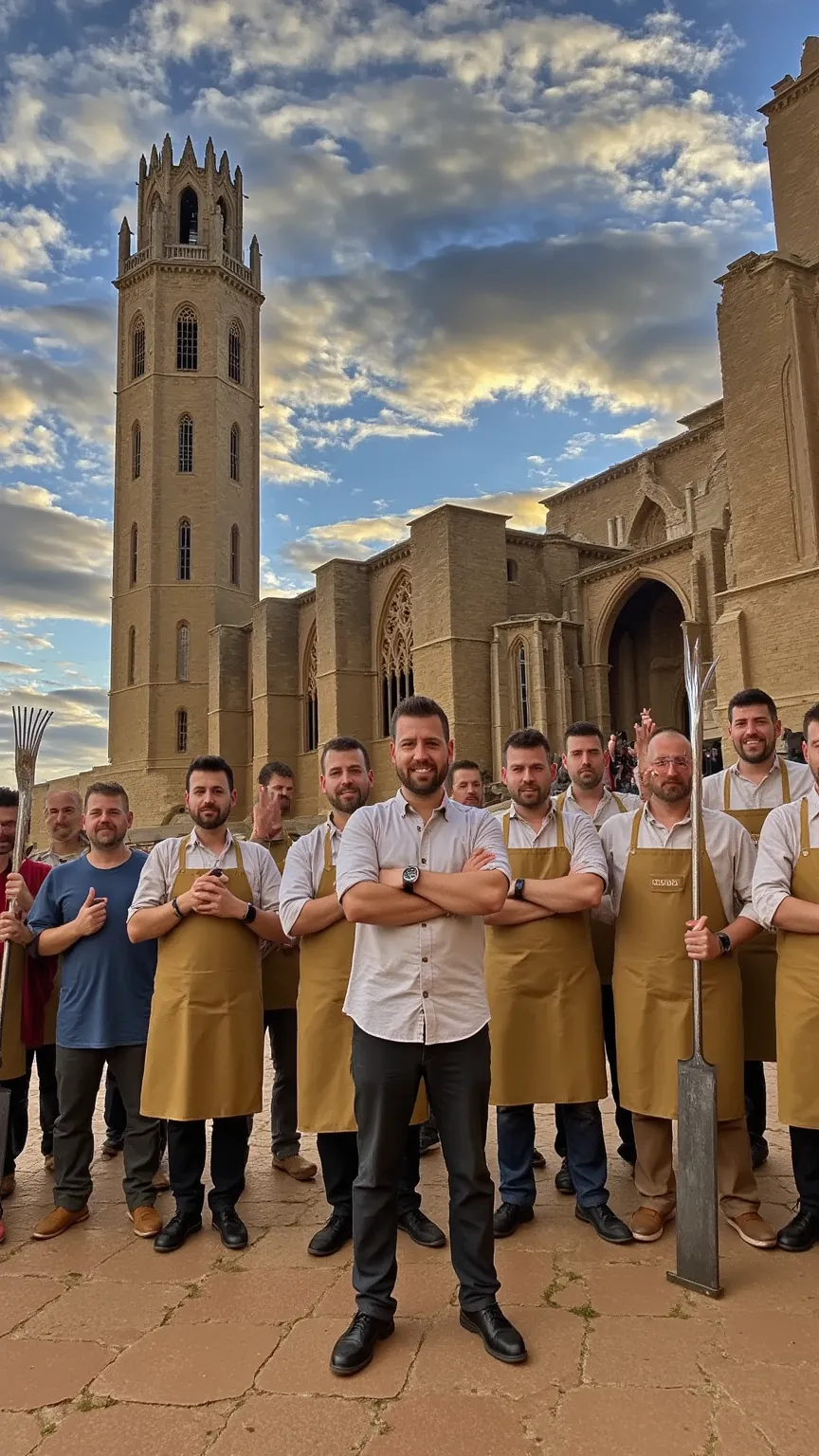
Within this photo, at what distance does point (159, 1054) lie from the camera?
3.80 metres

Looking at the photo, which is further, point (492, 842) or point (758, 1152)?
point (758, 1152)

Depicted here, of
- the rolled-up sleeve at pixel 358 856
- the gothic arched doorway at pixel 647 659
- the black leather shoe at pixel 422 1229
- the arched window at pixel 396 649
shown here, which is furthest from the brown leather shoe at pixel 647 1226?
the arched window at pixel 396 649

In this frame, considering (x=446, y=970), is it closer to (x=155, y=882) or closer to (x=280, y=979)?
(x=155, y=882)

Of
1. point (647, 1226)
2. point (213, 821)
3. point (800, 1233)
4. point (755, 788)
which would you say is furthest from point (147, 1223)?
point (755, 788)

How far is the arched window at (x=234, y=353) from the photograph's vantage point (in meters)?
40.6

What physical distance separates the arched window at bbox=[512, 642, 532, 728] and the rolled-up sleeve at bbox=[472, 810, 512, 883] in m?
22.9

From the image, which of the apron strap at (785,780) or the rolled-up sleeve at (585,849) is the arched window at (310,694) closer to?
the apron strap at (785,780)

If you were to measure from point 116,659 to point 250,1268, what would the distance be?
1542 inches

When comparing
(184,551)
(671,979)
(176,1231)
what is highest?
(184,551)

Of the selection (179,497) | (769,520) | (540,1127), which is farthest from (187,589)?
(540,1127)

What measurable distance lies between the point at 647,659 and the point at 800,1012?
25334 mm

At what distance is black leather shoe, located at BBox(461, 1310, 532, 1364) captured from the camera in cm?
270

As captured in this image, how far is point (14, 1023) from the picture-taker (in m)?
4.43

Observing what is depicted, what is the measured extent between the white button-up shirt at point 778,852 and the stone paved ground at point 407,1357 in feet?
4.28
